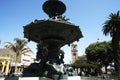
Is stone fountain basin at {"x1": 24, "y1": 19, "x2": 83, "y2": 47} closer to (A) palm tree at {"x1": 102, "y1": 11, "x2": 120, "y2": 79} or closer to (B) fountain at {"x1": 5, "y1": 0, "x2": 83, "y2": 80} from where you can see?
(B) fountain at {"x1": 5, "y1": 0, "x2": 83, "y2": 80}

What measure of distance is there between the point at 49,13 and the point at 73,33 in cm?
255

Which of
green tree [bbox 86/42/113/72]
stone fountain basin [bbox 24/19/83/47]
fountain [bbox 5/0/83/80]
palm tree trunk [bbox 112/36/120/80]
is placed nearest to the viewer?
fountain [bbox 5/0/83/80]

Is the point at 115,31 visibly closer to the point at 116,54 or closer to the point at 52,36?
the point at 116,54

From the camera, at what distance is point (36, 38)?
12.9 metres

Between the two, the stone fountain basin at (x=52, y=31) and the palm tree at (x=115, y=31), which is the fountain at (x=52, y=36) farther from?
the palm tree at (x=115, y=31)

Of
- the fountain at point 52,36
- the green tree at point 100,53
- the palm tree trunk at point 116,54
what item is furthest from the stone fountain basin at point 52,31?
the green tree at point 100,53

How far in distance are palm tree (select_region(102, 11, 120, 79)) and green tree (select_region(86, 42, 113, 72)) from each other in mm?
16547

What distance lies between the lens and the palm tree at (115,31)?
3362cm

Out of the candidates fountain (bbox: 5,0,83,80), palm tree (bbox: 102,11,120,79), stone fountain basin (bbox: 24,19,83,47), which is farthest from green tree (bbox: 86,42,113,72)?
stone fountain basin (bbox: 24,19,83,47)

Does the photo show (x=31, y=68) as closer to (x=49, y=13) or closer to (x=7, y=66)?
(x=49, y=13)

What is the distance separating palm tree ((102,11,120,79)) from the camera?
33625 millimetres

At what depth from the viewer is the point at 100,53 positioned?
54.2m

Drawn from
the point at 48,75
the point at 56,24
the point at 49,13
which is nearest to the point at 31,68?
the point at 48,75

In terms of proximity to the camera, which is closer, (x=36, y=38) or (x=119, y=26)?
(x=36, y=38)
